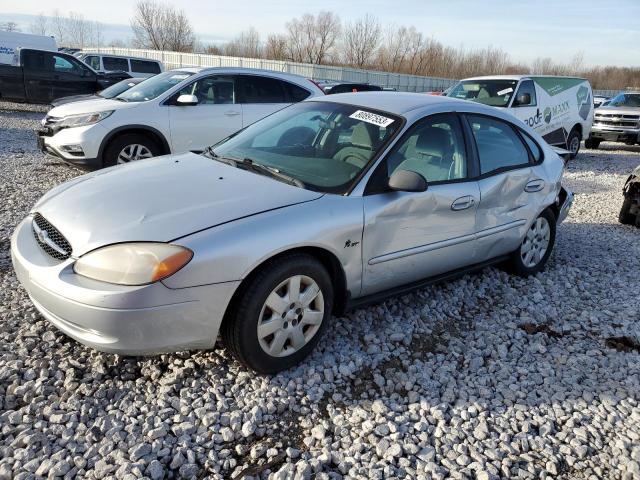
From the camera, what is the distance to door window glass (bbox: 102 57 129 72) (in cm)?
2052

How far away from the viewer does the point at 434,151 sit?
3.77 metres

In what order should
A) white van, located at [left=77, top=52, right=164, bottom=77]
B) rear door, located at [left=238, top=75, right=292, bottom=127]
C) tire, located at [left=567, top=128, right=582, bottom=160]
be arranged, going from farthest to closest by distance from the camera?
white van, located at [left=77, top=52, right=164, bottom=77] < tire, located at [left=567, top=128, right=582, bottom=160] < rear door, located at [left=238, top=75, right=292, bottom=127]

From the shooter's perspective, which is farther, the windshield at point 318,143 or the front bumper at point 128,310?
the windshield at point 318,143

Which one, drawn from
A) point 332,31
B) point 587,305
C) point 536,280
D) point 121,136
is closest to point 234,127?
point 121,136

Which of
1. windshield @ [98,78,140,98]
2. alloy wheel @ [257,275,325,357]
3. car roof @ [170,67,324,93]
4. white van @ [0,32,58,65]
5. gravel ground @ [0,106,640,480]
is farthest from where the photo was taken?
white van @ [0,32,58,65]

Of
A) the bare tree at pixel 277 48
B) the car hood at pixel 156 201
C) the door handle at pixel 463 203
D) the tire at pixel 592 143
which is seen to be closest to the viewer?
the car hood at pixel 156 201

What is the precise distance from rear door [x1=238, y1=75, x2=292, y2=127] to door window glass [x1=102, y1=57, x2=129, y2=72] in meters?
14.6

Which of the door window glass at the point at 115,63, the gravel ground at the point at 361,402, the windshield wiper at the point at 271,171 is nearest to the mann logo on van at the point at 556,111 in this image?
the gravel ground at the point at 361,402

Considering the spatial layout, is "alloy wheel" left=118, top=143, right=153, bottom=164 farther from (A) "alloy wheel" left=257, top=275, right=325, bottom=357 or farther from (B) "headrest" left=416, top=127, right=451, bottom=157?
(A) "alloy wheel" left=257, top=275, right=325, bottom=357

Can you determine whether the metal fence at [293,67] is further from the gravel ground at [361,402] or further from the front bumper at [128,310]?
the front bumper at [128,310]

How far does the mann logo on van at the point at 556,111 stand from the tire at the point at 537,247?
7.43 m

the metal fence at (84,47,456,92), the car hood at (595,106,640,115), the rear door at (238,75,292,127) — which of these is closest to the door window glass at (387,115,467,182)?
the rear door at (238,75,292,127)

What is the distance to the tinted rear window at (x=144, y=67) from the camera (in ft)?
67.7

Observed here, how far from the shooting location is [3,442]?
7.88 feet
